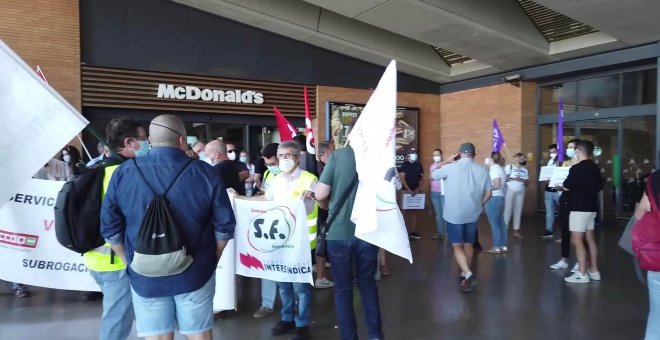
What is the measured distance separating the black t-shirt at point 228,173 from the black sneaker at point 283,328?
5.04ft

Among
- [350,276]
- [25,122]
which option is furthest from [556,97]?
[25,122]

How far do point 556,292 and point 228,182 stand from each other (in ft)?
13.2

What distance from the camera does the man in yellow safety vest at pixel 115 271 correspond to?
3.18m

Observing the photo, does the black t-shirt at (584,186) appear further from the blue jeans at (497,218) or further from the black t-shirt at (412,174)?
the black t-shirt at (412,174)

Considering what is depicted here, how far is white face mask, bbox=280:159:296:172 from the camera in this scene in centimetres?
444

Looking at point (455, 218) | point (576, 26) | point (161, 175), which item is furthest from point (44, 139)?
point (576, 26)

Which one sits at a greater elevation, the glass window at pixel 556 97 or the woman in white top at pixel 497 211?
the glass window at pixel 556 97

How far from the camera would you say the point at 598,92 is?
12.3 metres

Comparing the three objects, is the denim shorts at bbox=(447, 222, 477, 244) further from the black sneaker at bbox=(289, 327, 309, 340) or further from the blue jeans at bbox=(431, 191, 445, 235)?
the blue jeans at bbox=(431, 191, 445, 235)

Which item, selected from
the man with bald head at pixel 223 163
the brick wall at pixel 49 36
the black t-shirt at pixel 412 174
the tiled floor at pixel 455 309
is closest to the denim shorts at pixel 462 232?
the tiled floor at pixel 455 309

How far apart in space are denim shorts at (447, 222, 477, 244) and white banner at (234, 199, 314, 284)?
7.22ft

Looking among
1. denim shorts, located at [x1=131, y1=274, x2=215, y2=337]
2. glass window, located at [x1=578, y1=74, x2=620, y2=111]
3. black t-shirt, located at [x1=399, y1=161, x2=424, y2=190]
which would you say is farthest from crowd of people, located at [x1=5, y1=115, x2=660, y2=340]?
glass window, located at [x1=578, y1=74, x2=620, y2=111]

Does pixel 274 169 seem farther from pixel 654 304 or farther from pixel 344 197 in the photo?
pixel 654 304

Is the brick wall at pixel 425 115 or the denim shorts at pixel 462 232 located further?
the brick wall at pixel 425 115
